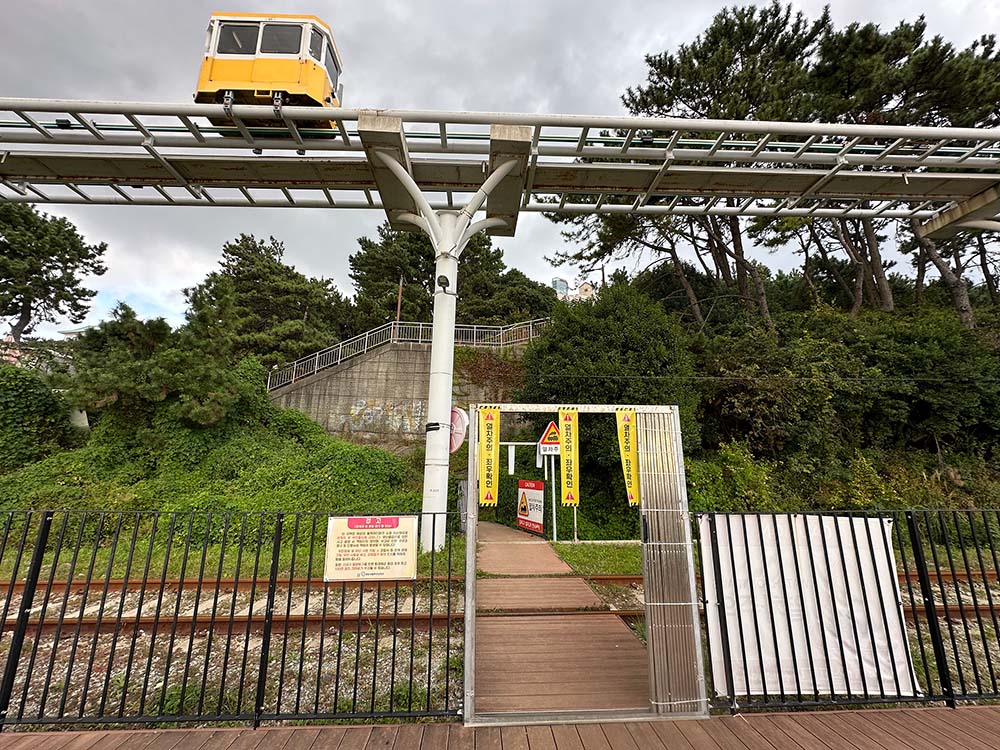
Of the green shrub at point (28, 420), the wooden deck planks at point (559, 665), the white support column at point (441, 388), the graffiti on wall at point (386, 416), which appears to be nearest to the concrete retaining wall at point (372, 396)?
the graffiti on wall at point (386, 416)

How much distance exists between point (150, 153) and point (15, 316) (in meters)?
26.6

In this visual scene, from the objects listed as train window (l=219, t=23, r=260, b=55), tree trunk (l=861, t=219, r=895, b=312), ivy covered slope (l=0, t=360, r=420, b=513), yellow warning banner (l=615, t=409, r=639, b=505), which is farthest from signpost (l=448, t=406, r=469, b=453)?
tree trunk (l=861, t=219, r=895, b=312)

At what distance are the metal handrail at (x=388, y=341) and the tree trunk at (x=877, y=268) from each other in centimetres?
1478

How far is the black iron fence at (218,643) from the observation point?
3285 mm

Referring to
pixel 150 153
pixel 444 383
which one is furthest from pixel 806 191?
pixel 150 153

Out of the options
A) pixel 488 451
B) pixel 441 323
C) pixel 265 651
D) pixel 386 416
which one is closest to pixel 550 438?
pixel 488 451

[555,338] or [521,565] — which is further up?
[555,338]

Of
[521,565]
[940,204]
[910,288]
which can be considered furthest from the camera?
[910,288]

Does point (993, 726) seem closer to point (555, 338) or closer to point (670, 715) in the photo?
point (670, 715)

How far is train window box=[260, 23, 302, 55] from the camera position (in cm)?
823

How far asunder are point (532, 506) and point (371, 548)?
7674 millimetres

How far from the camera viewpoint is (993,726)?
3.35 meters

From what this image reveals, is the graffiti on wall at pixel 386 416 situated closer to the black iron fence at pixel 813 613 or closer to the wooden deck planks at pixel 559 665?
the wooden deck planks at pixel 559 665

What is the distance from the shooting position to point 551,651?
183 inches
